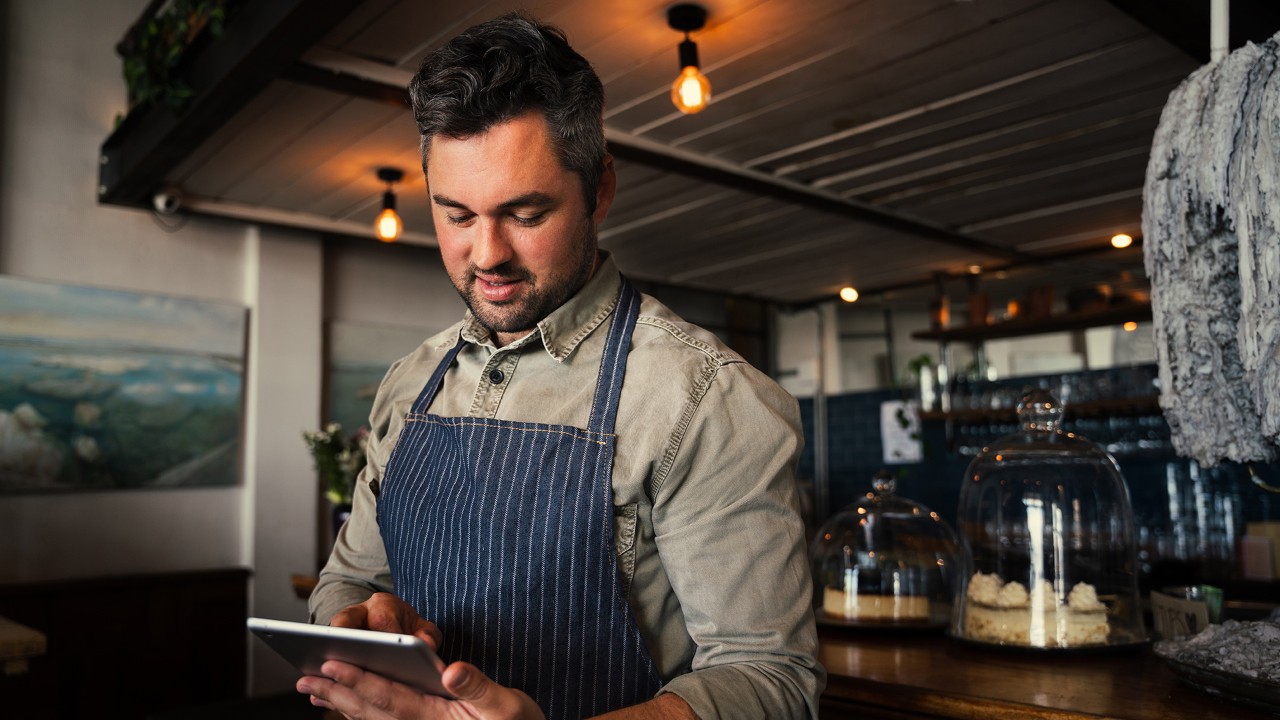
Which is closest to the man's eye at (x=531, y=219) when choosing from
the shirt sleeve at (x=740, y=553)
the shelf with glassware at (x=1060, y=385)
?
the shirt sleeve at (x=740, y=553)

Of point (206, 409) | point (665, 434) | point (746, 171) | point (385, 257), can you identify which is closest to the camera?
point (665, 434)

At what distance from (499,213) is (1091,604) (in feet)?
4.43

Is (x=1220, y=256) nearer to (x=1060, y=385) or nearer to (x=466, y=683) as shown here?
(x=466, y=683)

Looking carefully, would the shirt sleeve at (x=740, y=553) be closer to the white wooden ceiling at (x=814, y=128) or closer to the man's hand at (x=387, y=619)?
the man's hand at (x=387, y=619)

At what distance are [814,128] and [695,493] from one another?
321cm

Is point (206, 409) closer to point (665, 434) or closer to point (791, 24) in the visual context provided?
point (791, 24)

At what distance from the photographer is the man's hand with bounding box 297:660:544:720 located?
87cm

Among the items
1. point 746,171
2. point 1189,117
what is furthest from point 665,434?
point 746,171

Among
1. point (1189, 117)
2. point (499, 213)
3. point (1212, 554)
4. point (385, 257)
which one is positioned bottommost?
point (1212, 554)

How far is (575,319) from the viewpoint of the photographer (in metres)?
1.28

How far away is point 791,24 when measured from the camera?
3082 mm

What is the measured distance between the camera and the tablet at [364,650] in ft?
2.66

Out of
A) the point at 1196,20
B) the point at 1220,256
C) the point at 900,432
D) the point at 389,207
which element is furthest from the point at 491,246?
the point at 900,432

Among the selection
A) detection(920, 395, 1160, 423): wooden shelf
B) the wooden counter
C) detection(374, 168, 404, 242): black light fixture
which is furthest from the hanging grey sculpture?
detection(920, 395, 1160, 423): wooden shelf
